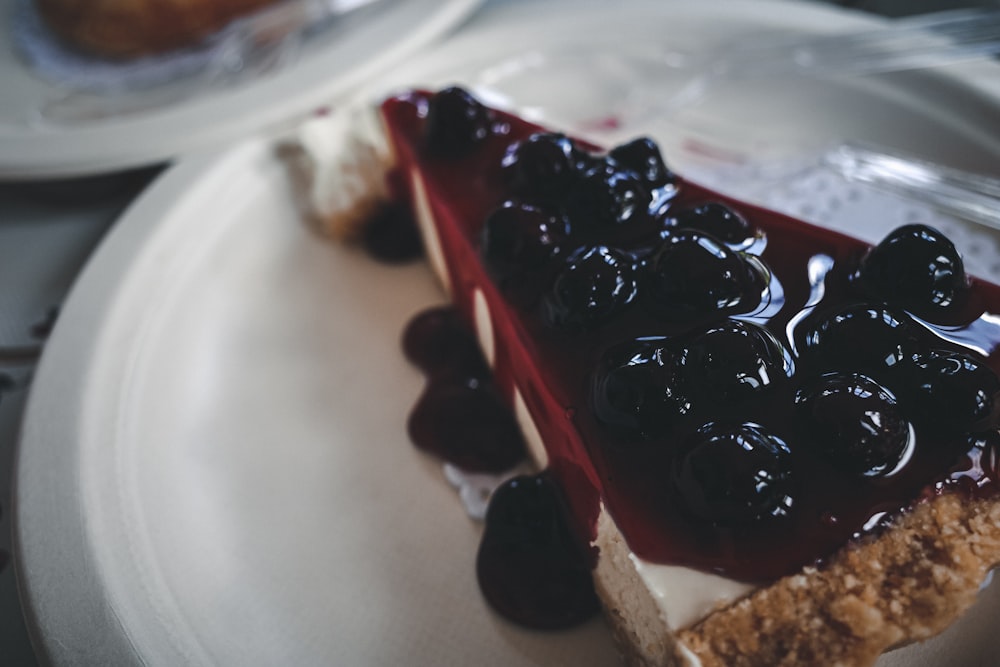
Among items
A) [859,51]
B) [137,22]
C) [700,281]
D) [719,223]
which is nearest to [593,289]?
[700,281]

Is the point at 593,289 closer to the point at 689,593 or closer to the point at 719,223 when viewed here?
the point at 719,223

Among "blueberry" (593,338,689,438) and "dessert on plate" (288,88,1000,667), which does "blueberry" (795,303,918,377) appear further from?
"blueberry" (593,338,689,438)

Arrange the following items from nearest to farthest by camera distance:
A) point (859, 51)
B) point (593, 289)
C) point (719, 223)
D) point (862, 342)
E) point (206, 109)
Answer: point (862, 342), point (593, 289), point (719, 223), point (859, 51), point (206, 109)

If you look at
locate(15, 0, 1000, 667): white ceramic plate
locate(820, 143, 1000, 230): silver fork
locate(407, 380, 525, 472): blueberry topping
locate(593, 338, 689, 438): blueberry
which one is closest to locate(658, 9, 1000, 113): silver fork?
locate(15, 0, 1000, 667): white ceramic plate

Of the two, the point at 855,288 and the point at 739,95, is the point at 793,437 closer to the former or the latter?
the point at 855,288

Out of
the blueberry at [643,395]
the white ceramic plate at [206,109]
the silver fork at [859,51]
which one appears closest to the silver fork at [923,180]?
the silver fork at [859,51]

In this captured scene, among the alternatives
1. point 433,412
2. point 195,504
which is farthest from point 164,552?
point 433,412
